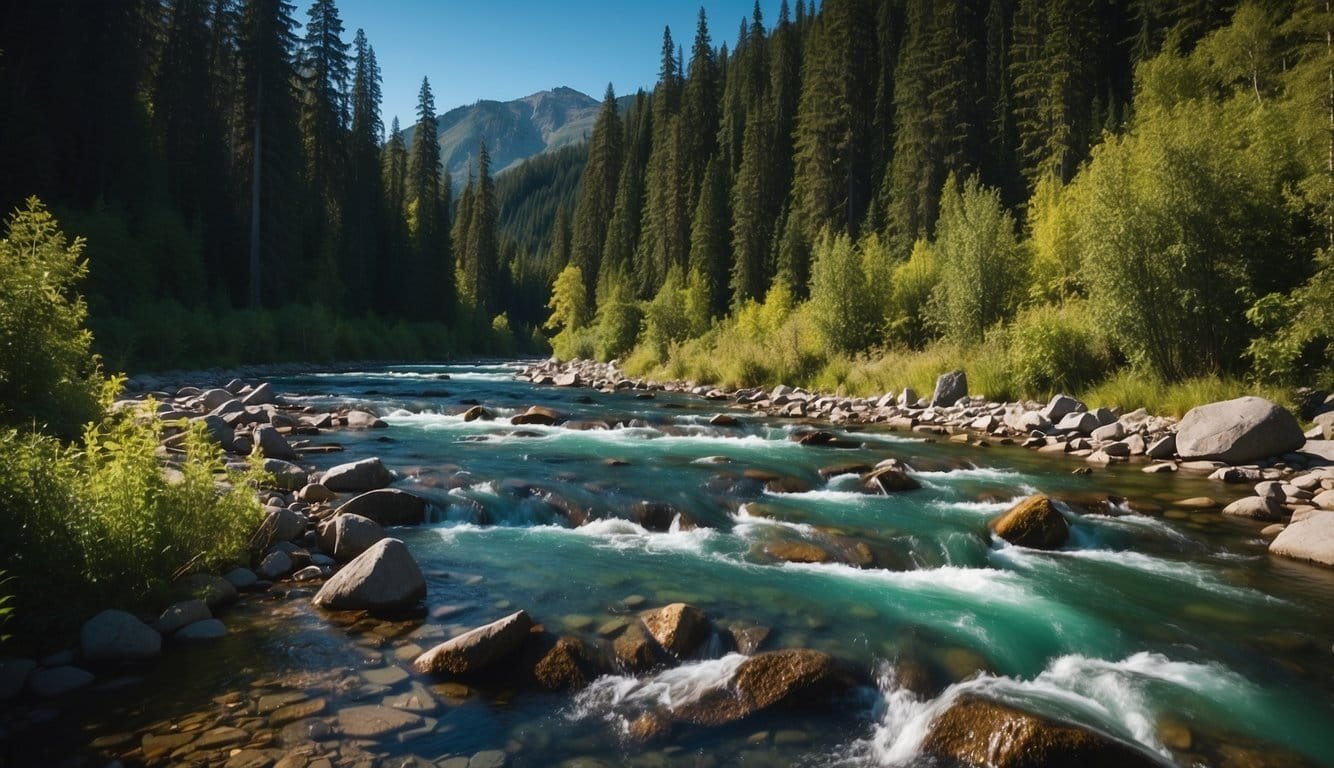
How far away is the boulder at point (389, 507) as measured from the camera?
8.74m

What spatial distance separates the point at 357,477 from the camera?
32.4ft

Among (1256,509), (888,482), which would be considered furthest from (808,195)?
(1256,509)

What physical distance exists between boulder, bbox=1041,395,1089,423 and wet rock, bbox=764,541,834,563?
1135 cm

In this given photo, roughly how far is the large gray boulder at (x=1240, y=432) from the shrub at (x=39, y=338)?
17.5 m

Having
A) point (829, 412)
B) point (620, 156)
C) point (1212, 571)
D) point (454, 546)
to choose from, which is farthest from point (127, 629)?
point (620, 156)

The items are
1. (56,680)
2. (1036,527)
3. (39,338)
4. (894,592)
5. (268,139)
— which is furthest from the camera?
(268,139)

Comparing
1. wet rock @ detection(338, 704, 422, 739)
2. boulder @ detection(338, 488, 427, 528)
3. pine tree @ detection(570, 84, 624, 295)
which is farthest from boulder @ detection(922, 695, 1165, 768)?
pine tree @ detection(570, 84, 624, 295)

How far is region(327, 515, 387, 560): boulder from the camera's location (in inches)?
285

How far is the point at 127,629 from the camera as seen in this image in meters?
4.95

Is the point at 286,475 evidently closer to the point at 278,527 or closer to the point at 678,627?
the point at 278,527

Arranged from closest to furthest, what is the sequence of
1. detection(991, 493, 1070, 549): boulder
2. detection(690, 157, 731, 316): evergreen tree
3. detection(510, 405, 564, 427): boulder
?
detection(991, 493, 1070, 549): boulder < detection(510, 405, 564, 427): boulder < detection(690, 157, 731, 316): evergreen tree

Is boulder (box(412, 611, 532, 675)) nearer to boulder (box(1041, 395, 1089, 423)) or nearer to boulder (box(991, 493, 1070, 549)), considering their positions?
boulder (box(991, 493, 1070, 549))

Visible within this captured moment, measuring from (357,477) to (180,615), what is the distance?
4587mm

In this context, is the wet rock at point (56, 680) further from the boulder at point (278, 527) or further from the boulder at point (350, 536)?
the boulder at point (350, 536)
